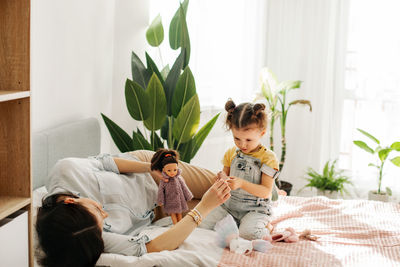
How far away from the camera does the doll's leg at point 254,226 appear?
205 cm

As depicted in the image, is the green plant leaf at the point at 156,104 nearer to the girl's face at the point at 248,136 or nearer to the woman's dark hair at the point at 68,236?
the girl's face at the point at 248,136

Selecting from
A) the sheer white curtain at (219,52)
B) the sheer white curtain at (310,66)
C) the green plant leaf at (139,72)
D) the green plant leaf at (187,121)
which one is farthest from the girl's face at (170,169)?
the sheer white curtain at (310,66)

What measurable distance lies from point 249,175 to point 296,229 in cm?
33

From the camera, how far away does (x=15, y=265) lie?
1499mm

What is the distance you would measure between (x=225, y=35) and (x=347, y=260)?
2.33 meters

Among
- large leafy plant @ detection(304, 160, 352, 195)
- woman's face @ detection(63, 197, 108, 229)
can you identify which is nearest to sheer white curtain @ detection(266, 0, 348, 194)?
large leafy plant @ detection(304, 160, 352, 195)

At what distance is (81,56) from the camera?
2717 mm

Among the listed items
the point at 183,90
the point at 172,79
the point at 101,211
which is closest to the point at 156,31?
the point at 172,79

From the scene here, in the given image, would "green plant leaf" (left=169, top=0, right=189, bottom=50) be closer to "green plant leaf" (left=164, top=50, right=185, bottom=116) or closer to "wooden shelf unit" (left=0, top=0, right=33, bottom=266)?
"green plant leaf" (left=164, top=50, right=185, bottom=116)

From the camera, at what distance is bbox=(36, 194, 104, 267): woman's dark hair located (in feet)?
4.74

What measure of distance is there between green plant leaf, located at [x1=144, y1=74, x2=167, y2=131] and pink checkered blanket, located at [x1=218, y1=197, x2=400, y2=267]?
86cm

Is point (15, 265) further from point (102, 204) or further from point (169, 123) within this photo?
point (169, 123)

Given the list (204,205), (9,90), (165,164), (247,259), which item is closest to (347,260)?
(247,259)

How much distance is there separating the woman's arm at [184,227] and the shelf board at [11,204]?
45cm
